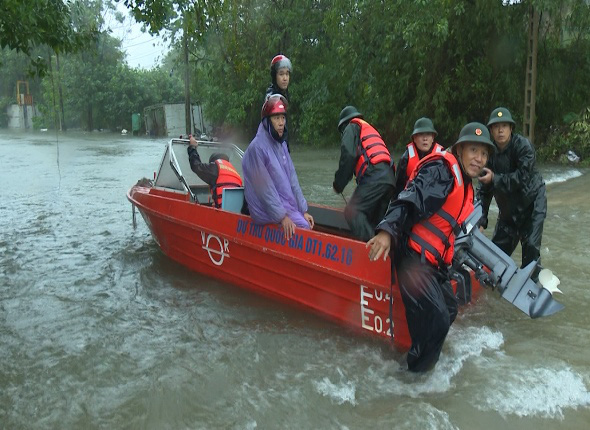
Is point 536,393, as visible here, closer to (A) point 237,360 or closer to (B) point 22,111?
(A) point 237,360

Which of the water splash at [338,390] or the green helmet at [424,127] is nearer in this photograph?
the water splash at [338,390]

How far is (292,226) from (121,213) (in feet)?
20.3

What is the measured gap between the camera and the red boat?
4.11 metres

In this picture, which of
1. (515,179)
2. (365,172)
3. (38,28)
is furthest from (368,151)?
(38,28)

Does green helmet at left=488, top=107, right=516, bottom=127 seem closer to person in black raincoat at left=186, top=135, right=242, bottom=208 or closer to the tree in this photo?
person in black raincoat at left=186, top=135, right=242, bottom=208

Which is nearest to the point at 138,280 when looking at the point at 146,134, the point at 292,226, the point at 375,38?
the point at 292,226

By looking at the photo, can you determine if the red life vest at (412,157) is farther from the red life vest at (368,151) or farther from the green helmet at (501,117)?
the green helmet at (501,117)

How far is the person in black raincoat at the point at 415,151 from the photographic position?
16.8 feet

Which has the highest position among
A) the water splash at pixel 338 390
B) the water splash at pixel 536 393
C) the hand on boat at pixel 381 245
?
the hand on boat at pixel 381 245

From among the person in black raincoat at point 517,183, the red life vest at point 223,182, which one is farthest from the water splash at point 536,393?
the red life vest at point 223,182

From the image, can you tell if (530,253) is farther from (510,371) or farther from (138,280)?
(138,280)

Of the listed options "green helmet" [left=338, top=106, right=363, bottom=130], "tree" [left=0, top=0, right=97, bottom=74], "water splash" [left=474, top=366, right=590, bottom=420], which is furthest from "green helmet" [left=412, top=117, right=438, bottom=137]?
"tree" [left=0, top=0, right=97, bottom=74]

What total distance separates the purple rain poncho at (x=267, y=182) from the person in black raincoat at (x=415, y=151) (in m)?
0.97

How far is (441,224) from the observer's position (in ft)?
10.9
